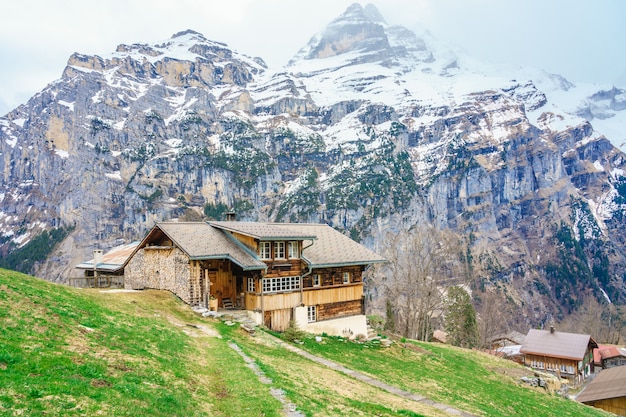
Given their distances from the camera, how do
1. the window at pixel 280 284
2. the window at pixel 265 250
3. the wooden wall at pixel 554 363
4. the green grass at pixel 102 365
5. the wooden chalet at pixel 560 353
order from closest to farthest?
the green grass at pixel 102 365 < the window at pixel 280 284 < the window at pixel 265 250 < the wooden wall at pixel 554 363 < the wooden chalet at pixel 560 353

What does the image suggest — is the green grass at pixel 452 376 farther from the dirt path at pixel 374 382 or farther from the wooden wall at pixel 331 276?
the wooden wall at pixel 331 276

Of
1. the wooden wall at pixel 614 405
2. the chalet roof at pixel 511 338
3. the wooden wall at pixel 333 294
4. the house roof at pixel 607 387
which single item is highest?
the wooden wall at pixel 333 294

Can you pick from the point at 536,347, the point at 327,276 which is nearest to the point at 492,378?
the point at 327,276

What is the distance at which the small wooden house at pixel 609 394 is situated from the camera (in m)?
49.7

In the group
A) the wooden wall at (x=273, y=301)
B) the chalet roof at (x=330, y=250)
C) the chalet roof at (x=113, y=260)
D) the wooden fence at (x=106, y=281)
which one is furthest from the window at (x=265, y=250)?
the chalet roof at (x=113, y=260)

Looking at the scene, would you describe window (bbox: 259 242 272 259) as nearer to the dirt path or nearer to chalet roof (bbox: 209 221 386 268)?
chalet roof (bbox: 209 221 386 268)

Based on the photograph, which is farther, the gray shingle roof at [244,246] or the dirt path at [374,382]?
the gray shingle roof at [244,246]

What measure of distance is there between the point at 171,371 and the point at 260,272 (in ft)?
60.6

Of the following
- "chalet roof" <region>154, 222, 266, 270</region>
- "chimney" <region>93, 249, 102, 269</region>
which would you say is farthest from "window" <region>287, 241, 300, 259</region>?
"chimney" <region>93, 249, 102, 269</region>

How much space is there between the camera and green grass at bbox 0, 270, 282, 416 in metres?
11.1

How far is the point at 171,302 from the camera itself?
32250 mm

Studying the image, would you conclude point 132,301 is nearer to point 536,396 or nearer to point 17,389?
point 17,389

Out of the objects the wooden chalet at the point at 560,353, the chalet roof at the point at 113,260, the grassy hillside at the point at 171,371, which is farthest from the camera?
the wooden chalet at the point at 560,353

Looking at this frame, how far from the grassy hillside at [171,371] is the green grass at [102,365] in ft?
0.15
